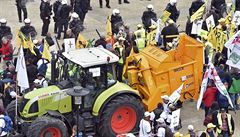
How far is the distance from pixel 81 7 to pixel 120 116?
11.0 meters

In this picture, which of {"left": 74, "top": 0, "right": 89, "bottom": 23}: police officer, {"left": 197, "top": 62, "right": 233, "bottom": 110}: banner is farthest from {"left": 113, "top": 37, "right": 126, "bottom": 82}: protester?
{"left": 74, "top": 0, "right": 89, "bottom": 23}: police officer

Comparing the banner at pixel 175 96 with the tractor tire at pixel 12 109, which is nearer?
the tractor tire at pixel 12 109

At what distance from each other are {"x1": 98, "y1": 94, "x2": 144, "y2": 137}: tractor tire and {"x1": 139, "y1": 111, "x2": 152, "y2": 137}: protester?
887 millimetres

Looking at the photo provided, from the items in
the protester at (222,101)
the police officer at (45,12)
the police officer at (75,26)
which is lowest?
the protester at (222,101)

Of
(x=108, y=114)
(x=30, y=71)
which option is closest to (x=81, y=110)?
(x=108, y=114)

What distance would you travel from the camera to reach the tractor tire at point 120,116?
15500 millimetres

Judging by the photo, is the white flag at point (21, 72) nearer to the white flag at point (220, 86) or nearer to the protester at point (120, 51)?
the protester at point (120, 51)

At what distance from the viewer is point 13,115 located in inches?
624

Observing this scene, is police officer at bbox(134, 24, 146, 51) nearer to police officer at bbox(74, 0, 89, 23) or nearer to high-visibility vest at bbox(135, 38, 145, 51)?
high-visibility vest at bbox(135, 38, 145, 51)

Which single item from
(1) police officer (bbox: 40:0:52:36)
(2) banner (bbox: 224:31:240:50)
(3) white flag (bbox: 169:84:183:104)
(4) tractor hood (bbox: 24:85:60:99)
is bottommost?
(3) white flag (bbox: 169:84:183:104)

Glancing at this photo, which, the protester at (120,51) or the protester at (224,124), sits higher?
the protester at (120,51)

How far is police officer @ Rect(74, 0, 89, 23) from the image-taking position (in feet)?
84.9

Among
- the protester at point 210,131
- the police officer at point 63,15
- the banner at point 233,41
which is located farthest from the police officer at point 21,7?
the protester at point 210,131

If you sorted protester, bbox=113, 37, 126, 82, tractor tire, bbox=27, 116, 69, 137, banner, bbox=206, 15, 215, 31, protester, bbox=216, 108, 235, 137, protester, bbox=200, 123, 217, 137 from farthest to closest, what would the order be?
banner, bbox=206, 15, 215, 31
protester, bbox=113, 37, 126, 82
protester, bbox=216, 108, 235, 137
tractor tire, bbox=27, 116, 69, 137
protester, bbox=200, 123, 217, 137
